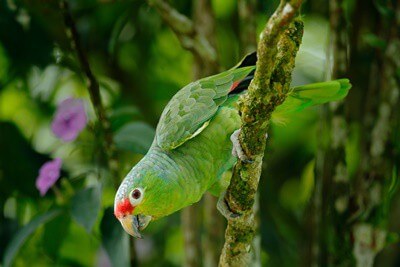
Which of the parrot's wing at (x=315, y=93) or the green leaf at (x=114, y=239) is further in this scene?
the green leaf at (x=114, y=239)

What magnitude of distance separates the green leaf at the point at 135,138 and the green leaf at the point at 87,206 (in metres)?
0.18

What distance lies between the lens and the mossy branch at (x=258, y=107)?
131 centimetres

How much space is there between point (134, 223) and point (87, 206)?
1.94ft

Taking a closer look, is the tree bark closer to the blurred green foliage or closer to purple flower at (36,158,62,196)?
the blurred green foliage

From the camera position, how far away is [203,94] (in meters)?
1.88

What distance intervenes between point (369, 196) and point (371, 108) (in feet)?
1.18

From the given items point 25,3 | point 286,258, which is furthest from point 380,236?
point 25,3

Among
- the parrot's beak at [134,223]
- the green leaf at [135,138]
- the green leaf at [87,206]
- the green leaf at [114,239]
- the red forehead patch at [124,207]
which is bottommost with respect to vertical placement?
the green leaf at [114,239]

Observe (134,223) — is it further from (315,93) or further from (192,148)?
(315,93)

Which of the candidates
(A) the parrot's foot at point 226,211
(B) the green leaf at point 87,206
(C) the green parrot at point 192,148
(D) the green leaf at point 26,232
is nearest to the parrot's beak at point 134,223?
(C) the green parrot at point 192,148

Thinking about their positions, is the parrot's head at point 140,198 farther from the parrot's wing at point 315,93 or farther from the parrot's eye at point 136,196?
the parrot's wing at point 315,93

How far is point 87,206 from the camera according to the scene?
7.57ft

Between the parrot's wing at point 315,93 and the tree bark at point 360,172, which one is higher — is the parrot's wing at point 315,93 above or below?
above

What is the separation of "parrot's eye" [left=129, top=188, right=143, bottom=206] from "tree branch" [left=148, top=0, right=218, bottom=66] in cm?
81
